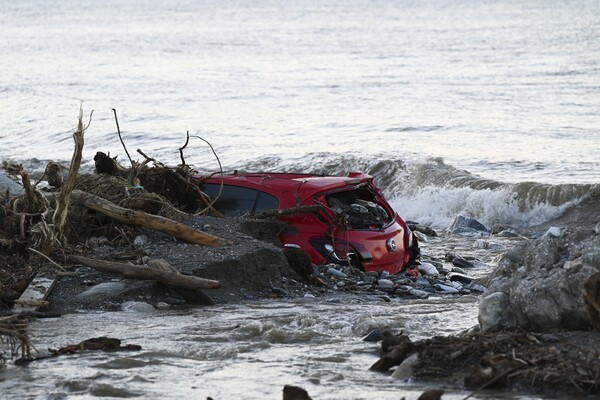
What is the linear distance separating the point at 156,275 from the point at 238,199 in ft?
8.66

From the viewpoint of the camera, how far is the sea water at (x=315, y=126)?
28.2 ft

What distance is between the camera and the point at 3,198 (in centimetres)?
1213

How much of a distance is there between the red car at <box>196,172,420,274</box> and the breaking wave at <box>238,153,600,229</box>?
6821mm

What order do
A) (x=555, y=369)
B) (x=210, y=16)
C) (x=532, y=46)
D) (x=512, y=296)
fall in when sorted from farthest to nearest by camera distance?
(x=210, y=16) < (x=532, y=46) < (x=512, y=296) < (x=555, y=369)

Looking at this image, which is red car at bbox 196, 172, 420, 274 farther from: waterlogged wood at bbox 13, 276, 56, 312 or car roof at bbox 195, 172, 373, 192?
waterlogged wood at bbox 13, 276, 56, 312

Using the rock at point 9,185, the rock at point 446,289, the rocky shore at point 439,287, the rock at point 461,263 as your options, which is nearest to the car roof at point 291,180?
the rocky shore at point 439,287

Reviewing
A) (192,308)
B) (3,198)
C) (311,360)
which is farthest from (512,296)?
(3,198)

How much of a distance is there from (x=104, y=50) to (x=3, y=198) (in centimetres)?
4654

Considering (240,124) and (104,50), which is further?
(104,50)

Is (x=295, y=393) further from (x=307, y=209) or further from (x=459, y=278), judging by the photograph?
(x=459, y=278)

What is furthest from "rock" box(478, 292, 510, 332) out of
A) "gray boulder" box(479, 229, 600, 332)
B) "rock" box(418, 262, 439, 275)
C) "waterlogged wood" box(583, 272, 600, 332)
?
"rock" box(418, 262, 439, 275)

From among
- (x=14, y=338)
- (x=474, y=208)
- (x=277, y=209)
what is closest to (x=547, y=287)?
(x=14, y=338)

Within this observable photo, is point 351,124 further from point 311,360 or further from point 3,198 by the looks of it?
point 311,360

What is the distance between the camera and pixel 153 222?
11930 mm
